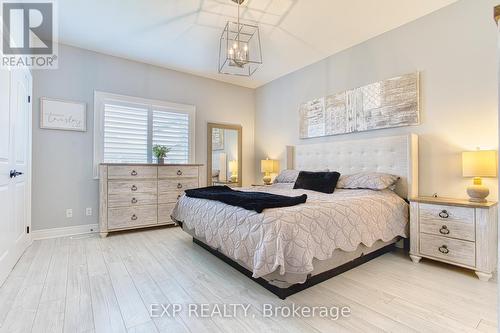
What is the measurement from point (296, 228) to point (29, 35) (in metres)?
4.13

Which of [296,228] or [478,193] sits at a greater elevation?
[478,193]

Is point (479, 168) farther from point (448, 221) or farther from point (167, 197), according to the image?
point (167, 197)

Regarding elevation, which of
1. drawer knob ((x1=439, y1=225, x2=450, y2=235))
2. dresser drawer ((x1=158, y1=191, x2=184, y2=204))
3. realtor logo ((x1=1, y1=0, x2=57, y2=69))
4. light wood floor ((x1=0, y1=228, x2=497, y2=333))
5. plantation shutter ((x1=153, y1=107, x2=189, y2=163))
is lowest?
light wood floor ((x1=0, y1=228, x2=497, y2=333))

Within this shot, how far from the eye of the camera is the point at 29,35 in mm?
3145

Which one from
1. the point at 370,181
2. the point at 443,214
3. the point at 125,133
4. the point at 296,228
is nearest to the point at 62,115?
the point at 125,133

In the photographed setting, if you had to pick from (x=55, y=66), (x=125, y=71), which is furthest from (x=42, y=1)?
(x=125, y=71)

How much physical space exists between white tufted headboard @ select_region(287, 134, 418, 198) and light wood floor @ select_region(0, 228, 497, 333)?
93 cm

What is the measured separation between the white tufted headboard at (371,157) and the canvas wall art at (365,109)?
228 millimetres

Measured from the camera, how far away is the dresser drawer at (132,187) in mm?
3447

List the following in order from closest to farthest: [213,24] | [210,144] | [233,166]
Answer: [213,24] < [210,144] < [233,166]

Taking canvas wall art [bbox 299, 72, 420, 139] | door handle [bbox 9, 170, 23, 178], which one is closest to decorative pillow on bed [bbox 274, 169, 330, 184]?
canvas wall art [bbox 299, 72, 420, 139]

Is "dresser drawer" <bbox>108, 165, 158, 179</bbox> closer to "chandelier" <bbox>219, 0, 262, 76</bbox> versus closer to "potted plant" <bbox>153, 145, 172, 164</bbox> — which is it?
"potted plant" <bbox>153, 145, 172, 164</bbox>

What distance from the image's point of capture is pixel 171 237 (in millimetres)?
3393

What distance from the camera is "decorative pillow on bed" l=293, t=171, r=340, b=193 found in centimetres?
312
